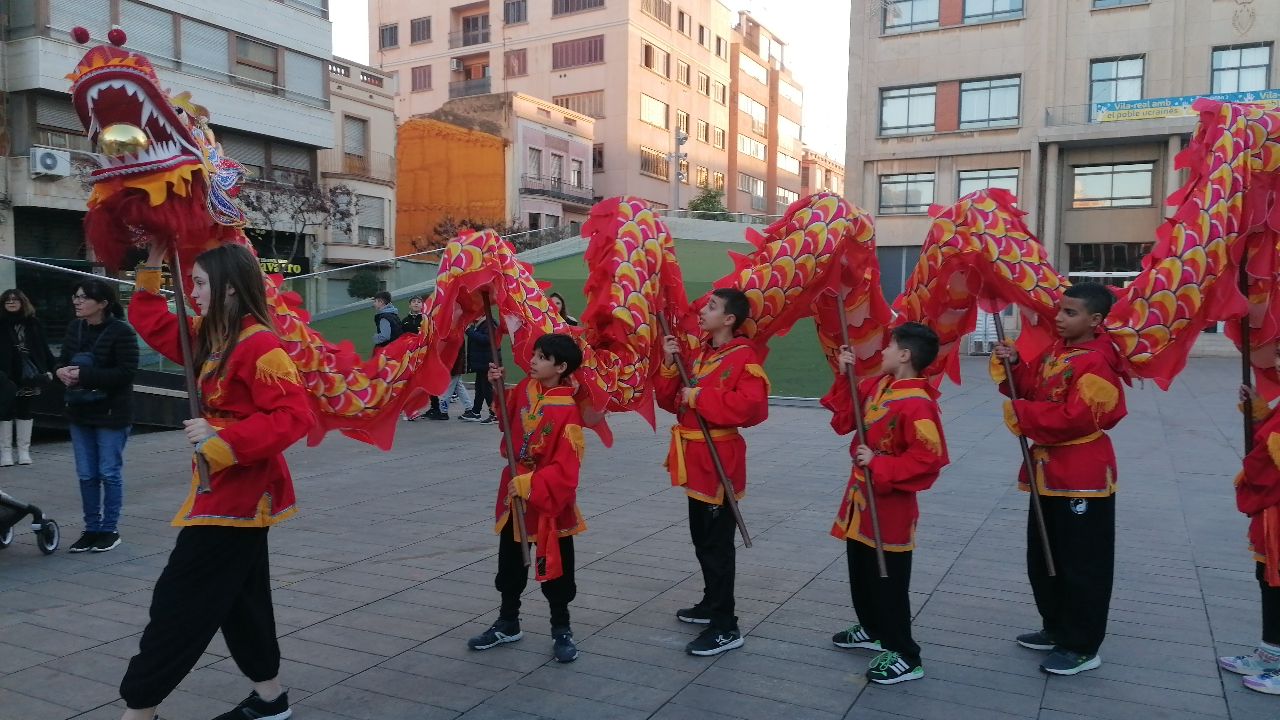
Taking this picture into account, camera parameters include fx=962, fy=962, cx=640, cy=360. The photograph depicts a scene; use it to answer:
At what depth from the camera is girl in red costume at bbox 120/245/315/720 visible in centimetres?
320

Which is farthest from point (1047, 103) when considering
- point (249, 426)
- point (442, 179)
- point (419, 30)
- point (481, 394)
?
point (419, 30)

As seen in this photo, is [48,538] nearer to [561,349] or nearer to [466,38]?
[561,349]

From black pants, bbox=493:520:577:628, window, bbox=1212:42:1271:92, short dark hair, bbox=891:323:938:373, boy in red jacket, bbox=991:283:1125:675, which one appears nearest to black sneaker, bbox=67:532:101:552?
black pants, bbox=493:520:577:628

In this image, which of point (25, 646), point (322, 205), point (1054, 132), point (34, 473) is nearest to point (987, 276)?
point (25, 646)

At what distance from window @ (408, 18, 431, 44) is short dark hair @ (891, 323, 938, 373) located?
45.2 metres

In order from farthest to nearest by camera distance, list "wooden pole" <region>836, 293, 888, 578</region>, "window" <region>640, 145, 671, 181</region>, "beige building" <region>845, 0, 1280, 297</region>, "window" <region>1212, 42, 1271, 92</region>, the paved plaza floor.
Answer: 1. "window" <region>640, 145, 671, 181</region>
2. "beige building" <region>845, 0, 1280, 297</region>
3. "window" <region>1212, 42, 1271, 92</region>
4. "wooden pole" <region>836, 293, 888, 578</region>
5. the paved plaza floor

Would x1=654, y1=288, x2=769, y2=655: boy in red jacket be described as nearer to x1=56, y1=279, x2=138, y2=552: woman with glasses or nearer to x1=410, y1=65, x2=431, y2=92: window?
x1=56, y1=279, x2=138, y2=552: woman with glasses

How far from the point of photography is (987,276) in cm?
453

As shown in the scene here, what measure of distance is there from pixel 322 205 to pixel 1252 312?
2464 cm

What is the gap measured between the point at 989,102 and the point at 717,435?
27833 millimetres

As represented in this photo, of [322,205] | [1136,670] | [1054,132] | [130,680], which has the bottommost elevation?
[1136,670]

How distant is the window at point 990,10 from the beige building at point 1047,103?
37 millimetres

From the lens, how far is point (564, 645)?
429cm

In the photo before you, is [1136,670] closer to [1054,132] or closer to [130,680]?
[130,680]
